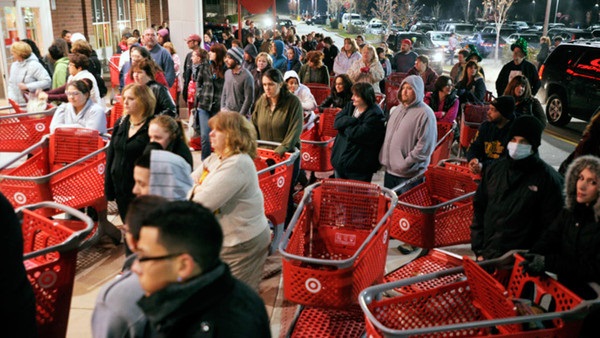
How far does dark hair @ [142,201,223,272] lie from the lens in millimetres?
2084

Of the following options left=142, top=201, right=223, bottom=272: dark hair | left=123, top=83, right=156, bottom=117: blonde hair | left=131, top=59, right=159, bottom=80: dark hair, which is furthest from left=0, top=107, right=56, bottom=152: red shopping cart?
left=142, top=201, right=223, bottom=272: dark hair

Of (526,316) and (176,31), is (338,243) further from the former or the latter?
(176,31)

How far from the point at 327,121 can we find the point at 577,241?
4.71m

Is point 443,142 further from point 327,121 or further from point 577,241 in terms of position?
point 577,241

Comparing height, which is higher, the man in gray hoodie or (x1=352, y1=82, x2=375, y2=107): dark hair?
(x1=352, y1=82, x2=375, y2=107): dark hair

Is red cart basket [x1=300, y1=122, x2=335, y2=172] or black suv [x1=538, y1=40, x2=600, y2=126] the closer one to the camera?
red cart basket [x1=300, y1=122, x2=335, y2=172]

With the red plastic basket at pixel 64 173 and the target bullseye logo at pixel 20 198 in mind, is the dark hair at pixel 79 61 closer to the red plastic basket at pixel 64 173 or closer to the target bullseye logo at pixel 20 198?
the red plastic basket at pixel 64 173

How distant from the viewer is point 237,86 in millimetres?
8016

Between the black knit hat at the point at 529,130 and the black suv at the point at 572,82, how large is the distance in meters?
9.16

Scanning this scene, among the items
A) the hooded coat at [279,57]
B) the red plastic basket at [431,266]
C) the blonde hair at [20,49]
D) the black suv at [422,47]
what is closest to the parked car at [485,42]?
the black suv at [422,47]

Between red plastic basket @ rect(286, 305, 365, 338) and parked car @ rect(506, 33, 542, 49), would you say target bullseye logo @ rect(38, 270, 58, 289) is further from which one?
parked car @ rect(506, 33, 542, 49)

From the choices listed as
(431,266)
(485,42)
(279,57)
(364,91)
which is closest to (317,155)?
(364,91)

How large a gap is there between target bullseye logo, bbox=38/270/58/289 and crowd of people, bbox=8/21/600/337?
44 cm

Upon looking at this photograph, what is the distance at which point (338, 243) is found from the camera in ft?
16.9
